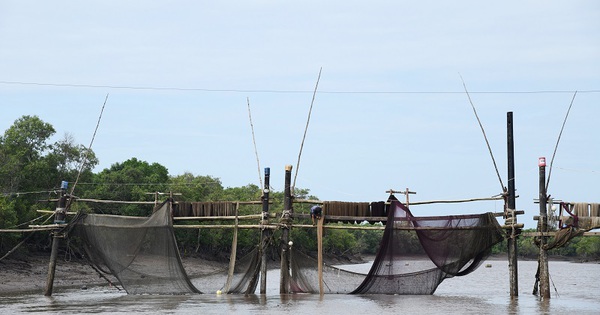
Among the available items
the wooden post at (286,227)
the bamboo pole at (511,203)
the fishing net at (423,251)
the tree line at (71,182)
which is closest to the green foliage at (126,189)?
the tree line at (71,182)

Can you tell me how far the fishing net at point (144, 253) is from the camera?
1739 cm

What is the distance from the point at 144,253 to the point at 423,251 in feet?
20.3

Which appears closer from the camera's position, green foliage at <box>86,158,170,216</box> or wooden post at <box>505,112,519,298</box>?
wooden post at <box>505,112,519,298</box>

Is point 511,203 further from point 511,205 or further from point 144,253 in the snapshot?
point 144,253

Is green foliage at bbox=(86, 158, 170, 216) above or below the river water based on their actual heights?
above

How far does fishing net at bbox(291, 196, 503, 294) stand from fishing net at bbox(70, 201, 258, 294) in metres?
2.49

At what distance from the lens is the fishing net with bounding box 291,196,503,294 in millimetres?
16391

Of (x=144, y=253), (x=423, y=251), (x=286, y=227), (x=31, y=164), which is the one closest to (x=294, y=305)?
(x=286, y=227)

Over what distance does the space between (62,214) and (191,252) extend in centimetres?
2091

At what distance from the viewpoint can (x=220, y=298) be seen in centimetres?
1753

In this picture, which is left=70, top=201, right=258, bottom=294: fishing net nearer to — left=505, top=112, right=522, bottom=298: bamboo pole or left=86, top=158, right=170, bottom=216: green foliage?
left=505, top=112, right=522, bottom=298: bamboo pole

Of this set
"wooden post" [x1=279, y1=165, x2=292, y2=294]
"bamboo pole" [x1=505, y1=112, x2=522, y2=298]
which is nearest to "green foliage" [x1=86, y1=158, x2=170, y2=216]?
"wooden post" [x1=279, y1=165, x2=292, y2=294]

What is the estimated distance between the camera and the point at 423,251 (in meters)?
16.8

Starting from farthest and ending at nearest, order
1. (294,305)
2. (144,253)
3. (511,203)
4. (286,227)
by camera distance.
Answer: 1. (286,227)
2. (144,253)
3. (511,203)
4. (294,305)
